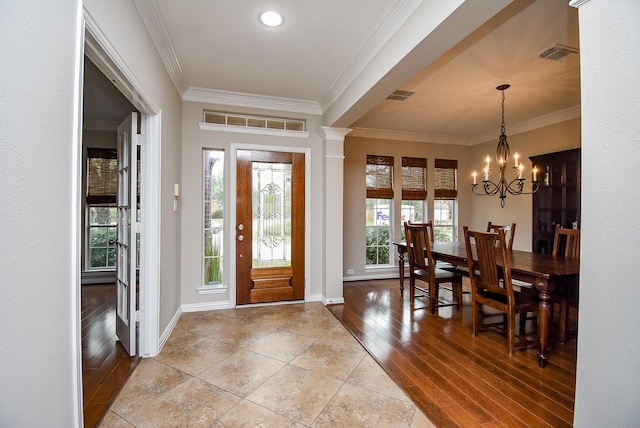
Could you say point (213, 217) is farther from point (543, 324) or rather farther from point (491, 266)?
point (543, 324)

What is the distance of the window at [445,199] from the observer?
6.09 metres

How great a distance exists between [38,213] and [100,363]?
6.93ft

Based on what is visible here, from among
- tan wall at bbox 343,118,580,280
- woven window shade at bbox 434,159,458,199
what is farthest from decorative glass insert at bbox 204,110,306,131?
woven window shade at bbox 434,159,458,199

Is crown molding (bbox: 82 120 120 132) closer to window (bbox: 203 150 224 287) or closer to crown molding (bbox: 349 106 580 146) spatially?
window (bbox: 203 150 224 287)

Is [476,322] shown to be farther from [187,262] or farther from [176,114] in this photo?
[176,114]

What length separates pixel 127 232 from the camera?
2.61m

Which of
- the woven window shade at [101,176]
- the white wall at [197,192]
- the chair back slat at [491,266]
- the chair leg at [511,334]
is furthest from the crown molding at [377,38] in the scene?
the woven window shade at [101,176]

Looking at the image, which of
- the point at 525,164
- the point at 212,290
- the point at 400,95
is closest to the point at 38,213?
the point at 212,290

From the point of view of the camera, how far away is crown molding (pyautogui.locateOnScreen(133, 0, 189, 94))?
2125 mm

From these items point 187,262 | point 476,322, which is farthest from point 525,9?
point 187,262

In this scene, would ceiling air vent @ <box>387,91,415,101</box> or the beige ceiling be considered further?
ceiling air vent @ <box>387,91,415,101</box>

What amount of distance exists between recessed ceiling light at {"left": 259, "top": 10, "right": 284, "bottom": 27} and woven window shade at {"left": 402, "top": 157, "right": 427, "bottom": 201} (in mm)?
4030

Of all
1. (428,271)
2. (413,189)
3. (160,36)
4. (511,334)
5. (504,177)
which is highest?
(160,36)

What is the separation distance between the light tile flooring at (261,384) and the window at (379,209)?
2753mm
